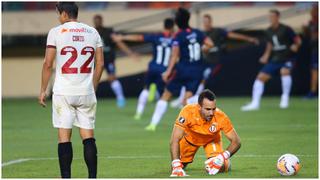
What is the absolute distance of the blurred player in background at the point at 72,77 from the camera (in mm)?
10141

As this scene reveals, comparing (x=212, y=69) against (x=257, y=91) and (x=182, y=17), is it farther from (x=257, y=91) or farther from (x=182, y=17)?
(x=182, y=17)

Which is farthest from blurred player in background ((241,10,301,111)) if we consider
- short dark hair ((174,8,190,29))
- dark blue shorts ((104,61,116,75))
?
short dark hair ((174,8,190,29))

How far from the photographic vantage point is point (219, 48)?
24.5 m

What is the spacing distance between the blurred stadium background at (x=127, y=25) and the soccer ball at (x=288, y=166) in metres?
14.9

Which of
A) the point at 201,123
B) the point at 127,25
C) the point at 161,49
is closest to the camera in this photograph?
the point at 201,123

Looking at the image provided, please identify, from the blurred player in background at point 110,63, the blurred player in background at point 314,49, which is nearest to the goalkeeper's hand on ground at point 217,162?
the blurred player in background at point 110,63

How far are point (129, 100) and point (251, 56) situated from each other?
123 inches

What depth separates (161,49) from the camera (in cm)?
1909

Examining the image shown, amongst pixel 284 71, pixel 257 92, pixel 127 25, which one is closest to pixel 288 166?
pixel 257 92

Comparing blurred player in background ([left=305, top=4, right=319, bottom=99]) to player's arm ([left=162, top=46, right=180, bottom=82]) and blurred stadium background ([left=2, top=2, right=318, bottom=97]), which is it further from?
player's arm ([left=162, top=46, right=180, bottom=82])

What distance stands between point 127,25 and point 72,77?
56.1 ft

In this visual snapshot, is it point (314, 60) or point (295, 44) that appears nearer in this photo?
point (295, 44)

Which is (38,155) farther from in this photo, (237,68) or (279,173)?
(237,68)

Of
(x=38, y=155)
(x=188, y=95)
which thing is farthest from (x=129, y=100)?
(x=38, y=155)
